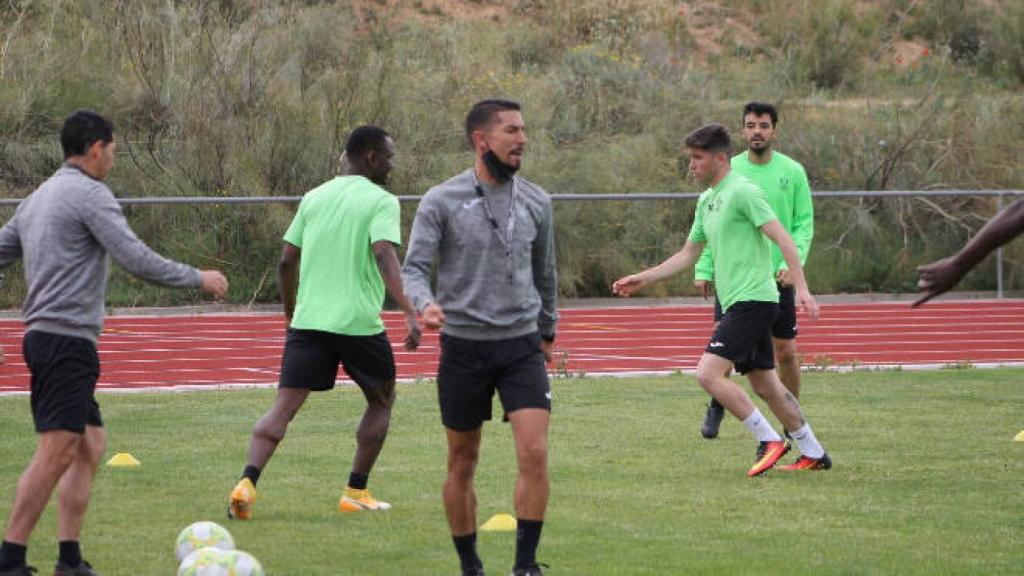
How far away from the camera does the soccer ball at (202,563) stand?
666cm

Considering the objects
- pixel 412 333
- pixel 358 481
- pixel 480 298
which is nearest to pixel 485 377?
pixel 480 298

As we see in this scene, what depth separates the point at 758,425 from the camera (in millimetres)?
10359

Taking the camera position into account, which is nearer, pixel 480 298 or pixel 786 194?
pixel 480 298

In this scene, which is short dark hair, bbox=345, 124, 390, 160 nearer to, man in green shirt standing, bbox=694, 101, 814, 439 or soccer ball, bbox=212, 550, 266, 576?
Answer: soccer ball, bbox=212, 550, 266, 576

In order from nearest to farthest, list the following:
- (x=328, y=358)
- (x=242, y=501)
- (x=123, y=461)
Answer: (x=242, y=501) → (x=328, y=358) → (x=123, y=461)

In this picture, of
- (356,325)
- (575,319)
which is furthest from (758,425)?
(575,319)

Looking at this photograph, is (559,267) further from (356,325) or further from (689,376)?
(356,325)

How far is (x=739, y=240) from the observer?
10.2 metres

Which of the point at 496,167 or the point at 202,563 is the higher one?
the point at 496,167

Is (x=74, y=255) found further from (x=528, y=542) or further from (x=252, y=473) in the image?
(x=528, y=542)

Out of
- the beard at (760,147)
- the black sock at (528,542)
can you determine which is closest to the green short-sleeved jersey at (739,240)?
the beard at (760,147)

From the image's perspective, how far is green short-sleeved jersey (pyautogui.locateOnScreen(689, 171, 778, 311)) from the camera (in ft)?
33.0

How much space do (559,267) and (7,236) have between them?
16.2 m

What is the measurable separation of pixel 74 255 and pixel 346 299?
2021 mm
